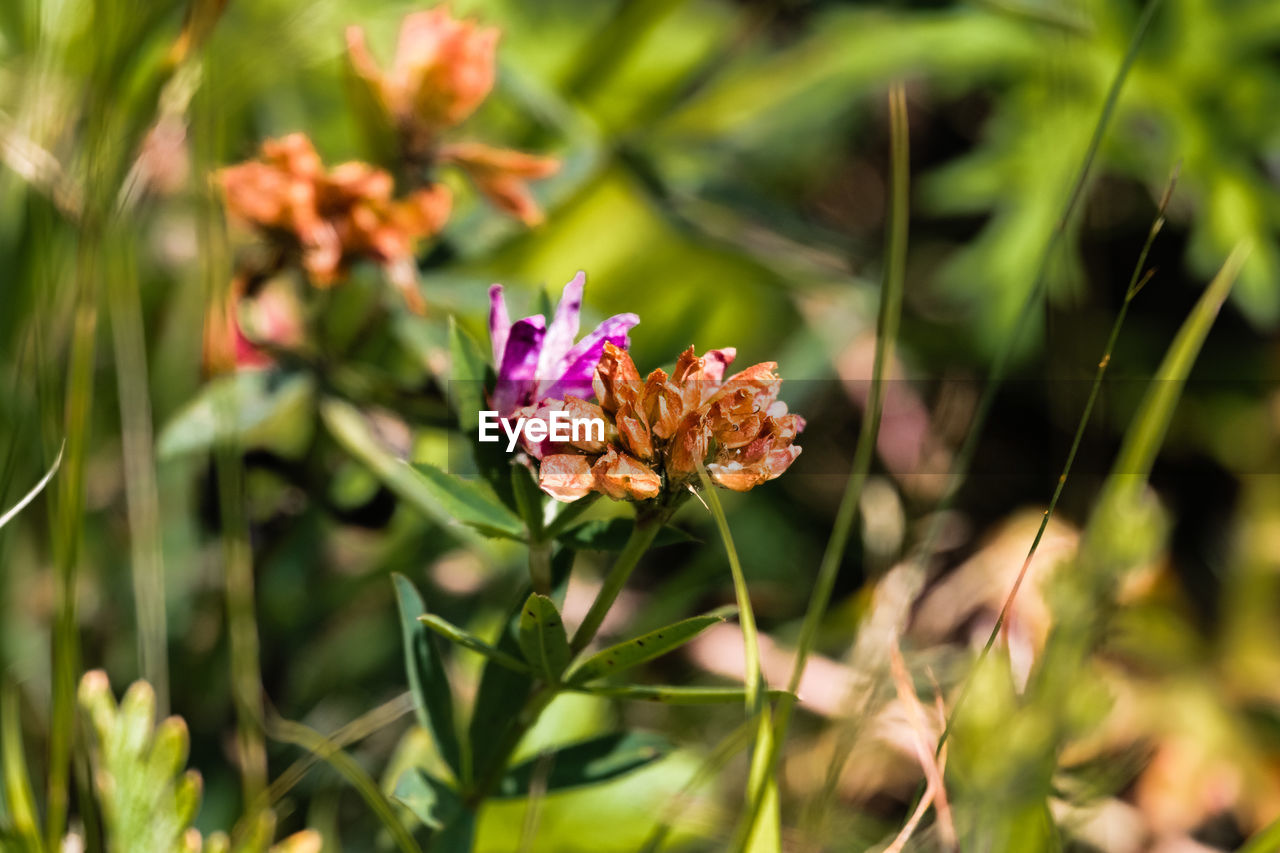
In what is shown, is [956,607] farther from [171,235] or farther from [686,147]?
[171,235]

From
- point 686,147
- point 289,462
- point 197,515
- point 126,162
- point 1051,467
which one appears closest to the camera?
point 126,162

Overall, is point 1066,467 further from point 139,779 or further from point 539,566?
point 139,779

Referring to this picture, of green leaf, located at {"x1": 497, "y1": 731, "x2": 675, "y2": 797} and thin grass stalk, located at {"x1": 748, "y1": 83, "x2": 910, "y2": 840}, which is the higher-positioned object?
thin grass stalk, located at {"x1": 748, "y1": 83, "x2": 910, "y2": 840}

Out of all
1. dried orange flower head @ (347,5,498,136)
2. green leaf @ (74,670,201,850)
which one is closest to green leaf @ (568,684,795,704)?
green leaf @ (74,670,201,850)

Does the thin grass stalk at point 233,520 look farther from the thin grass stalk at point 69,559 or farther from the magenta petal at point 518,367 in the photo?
the magenta petal at point 518,367

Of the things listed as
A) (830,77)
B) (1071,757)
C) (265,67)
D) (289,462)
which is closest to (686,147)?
(830,77)

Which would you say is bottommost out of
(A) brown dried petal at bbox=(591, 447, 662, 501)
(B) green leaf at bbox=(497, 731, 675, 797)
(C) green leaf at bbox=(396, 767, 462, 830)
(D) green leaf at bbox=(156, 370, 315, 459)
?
(B) green leaf at bbox=(497, 731, 675, 797)

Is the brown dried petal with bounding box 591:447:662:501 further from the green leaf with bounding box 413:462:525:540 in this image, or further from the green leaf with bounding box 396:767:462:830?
the green leaf with bounding box 396:767:462:830
